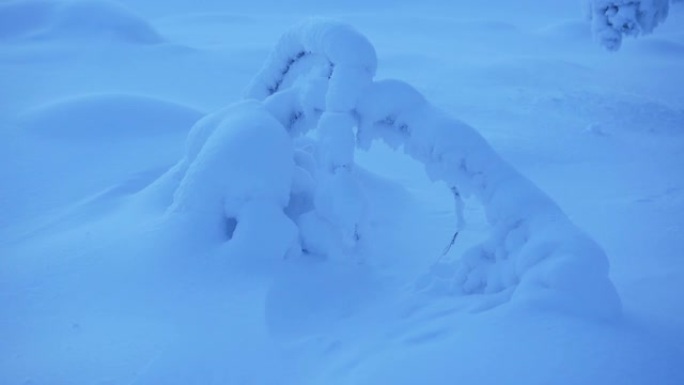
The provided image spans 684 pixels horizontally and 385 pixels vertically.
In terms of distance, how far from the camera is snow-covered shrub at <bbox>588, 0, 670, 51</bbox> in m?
6.43

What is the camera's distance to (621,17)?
647 centimetres

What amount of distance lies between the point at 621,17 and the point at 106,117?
6871 millimetres

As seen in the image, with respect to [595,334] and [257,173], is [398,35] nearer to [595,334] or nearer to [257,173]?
[257,173]

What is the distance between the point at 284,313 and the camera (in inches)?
135

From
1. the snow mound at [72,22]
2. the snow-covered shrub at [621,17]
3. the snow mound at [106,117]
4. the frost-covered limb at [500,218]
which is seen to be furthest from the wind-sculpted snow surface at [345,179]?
the snow mound at [72,22]

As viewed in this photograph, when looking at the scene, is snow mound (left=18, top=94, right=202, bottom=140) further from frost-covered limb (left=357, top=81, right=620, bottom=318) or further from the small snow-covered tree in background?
the small snow-covered tree in background

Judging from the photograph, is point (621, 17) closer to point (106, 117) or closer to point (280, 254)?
point (280, 254)

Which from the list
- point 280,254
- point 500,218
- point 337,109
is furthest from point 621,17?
point 280,254

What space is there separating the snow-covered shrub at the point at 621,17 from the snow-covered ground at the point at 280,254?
169cm

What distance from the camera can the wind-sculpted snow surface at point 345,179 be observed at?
3.35m

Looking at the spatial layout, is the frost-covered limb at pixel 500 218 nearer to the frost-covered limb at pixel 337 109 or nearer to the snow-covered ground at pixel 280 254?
the snow-covered ground at pixel 280 254

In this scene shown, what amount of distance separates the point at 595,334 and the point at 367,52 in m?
2.37

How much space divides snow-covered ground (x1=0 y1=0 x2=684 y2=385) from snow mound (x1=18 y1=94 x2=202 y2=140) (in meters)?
0.03

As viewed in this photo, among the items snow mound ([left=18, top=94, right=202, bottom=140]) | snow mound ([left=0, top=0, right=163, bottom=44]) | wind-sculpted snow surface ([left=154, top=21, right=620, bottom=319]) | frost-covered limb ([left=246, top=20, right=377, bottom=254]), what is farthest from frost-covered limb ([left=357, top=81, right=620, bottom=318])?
snow mound ([left=0, top=0, right=163, bottom=44])
